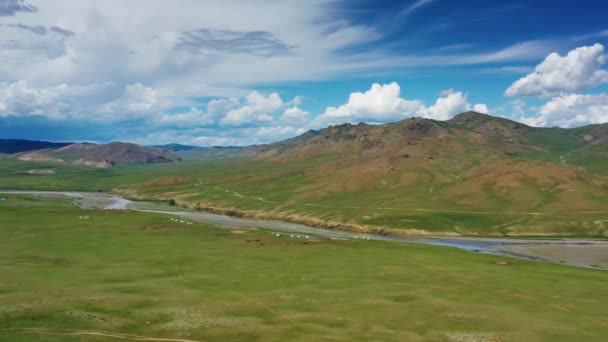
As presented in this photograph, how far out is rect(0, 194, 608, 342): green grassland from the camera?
176ft

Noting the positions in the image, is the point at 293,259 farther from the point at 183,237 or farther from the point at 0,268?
the point at 0,268

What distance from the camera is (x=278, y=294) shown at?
70438 mm

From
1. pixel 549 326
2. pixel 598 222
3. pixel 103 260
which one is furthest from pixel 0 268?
pixel 598 222

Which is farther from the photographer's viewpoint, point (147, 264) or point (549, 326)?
point (147, 264)

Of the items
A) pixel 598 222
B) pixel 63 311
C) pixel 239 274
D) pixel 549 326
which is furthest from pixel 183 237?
pixel 598 222

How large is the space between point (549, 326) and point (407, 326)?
16.0m

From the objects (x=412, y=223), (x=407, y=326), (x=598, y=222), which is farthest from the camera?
(x=412, y=223)

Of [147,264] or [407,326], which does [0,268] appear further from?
[407,326]

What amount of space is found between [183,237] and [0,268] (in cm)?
5404

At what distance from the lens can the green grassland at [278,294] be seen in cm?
5378

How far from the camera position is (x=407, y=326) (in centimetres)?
5688

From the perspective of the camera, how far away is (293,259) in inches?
3984

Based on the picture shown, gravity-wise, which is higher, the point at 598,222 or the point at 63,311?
the point at 598,222

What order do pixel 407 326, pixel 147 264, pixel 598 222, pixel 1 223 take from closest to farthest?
1. pixel 407 326
2. pixel 147 264
3. pixel 1 223
4. pixel 598 222
